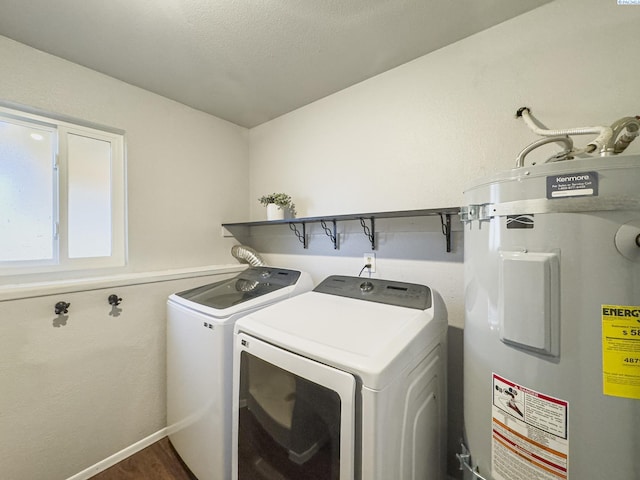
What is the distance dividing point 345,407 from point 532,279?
0.63 m

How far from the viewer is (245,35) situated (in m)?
1.32

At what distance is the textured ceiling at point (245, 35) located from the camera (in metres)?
1.16

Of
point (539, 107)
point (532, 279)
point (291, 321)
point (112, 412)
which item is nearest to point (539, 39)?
point (539, 107)

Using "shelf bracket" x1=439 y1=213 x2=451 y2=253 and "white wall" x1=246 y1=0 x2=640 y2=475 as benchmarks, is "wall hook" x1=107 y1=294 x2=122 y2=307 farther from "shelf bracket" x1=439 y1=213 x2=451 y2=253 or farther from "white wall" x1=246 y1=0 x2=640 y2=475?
"shelf bracket" x1=439 y1=213 x2=451 y2=253

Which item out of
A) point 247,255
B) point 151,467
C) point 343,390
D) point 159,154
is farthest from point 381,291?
point 159,154

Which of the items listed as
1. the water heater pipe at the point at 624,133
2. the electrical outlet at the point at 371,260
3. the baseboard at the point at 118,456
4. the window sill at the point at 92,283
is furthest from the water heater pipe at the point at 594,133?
the baseboard at the point at 118,456

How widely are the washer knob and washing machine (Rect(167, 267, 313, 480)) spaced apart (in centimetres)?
44

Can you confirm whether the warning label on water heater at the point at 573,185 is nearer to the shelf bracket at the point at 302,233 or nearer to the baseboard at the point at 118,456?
the shelf bracket at the point at 302,233

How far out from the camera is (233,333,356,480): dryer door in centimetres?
75

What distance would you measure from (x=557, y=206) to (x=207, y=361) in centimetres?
152

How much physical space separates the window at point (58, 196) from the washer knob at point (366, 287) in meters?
1.66

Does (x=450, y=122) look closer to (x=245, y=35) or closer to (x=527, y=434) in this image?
(x=245, y=35)

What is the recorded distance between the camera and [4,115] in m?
1.38

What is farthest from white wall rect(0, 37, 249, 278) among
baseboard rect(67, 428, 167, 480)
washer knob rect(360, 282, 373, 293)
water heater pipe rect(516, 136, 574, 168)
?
water heater pipe rect(516, 136, 574, 168)
